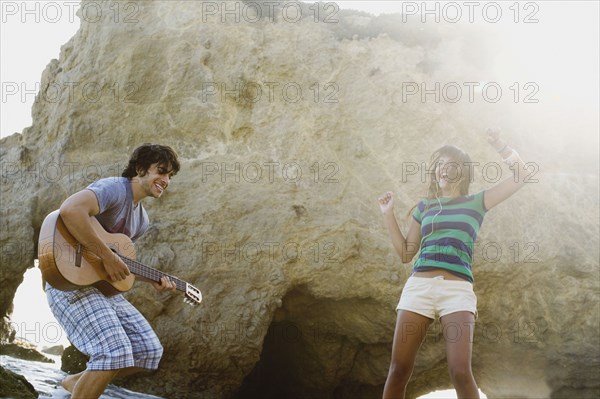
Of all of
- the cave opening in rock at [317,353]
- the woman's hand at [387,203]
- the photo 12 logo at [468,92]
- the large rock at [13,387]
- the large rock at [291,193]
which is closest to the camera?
the woman's hand at [387,203]

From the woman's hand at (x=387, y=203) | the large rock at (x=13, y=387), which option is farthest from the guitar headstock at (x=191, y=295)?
the woman's hand at (x=387, y=203)

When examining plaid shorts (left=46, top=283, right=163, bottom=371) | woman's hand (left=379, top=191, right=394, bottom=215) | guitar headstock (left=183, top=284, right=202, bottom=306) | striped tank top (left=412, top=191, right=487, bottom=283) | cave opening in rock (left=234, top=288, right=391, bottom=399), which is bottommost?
cave opening in rock (left=234, top=288, right=391, bottom=399)

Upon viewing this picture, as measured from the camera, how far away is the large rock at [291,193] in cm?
672

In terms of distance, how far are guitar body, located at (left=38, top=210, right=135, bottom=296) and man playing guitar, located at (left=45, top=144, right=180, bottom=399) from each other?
52 millimetres

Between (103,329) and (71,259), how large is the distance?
44cm

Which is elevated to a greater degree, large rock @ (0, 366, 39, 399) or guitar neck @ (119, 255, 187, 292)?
guitar neck @ (119, 255, 187, 292)

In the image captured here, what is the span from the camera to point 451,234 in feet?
12.3

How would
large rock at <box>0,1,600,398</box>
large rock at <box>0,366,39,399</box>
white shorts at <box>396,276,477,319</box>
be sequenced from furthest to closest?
1. large rock at <box>0,1,600,398</box>
2. large rock at <box>0,366,39,399</box>
3. white shorts at <box>396,276,477,319</box>

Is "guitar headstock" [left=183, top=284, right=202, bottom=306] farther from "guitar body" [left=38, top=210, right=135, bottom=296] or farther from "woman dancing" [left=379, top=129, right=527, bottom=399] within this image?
"woman dancing" [left=379, top=129, right=527, bottom=399]

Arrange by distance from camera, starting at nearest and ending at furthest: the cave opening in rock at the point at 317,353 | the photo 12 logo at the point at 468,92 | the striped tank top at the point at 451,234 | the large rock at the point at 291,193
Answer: the striped tank top at the point at 451,234
the large rock at the point at 291,193
the cave opening in rock at the point at 317,353
the photo 12 logo at the point at 468,92

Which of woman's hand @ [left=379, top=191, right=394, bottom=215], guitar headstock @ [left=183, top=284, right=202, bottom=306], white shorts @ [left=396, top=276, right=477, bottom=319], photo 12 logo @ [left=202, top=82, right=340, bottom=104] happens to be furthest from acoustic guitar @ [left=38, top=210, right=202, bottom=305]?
photo 12 logo @ [left=202, top=82, right=340, bottom=104]

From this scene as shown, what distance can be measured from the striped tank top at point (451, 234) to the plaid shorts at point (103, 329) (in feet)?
5.53

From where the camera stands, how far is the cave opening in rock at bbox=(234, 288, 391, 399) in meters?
7.29

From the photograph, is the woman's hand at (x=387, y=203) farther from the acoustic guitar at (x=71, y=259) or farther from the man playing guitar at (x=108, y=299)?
the acoustic guitar at (x=71, y=259)
